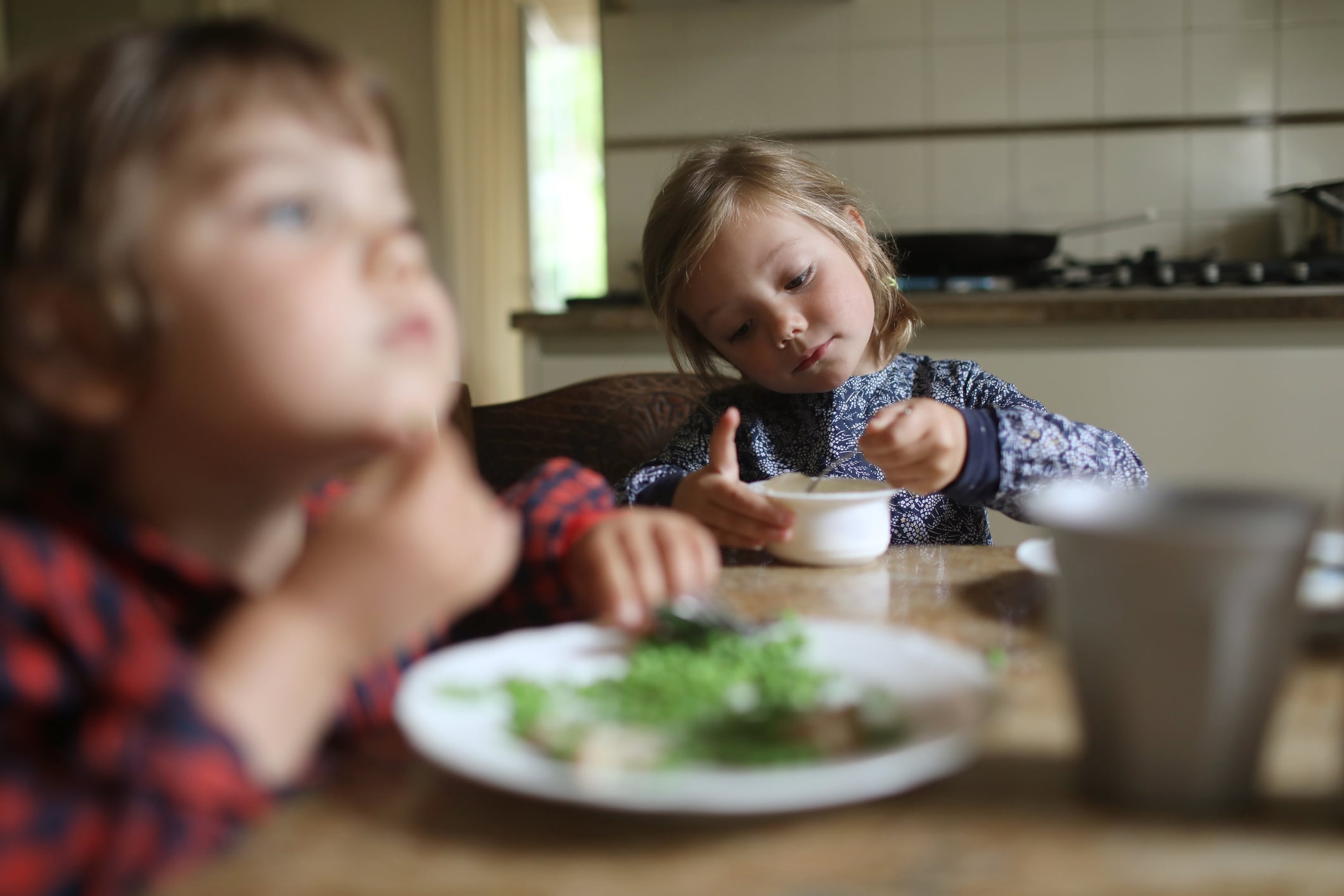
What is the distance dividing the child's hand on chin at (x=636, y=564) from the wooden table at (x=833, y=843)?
9.0 inches

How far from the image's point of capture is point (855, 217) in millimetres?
1620

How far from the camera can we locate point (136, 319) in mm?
517

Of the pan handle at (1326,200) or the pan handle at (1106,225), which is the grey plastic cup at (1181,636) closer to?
the pan handle at (1326,200)

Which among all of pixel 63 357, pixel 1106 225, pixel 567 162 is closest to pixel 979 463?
pixel 63 357

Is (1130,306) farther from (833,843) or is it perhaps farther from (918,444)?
(833,843)

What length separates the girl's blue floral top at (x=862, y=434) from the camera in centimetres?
114

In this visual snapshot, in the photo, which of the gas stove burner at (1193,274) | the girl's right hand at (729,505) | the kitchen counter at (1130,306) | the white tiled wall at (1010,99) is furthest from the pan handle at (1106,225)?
the girl's right hand at (729,505)

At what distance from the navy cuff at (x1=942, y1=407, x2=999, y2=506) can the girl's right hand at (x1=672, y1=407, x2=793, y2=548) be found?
22 cm

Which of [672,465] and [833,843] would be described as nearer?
[833,843]

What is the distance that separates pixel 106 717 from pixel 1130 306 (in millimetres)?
2101

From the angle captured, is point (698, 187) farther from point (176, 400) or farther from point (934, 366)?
point (176, 400)

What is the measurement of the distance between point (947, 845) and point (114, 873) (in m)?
0.29

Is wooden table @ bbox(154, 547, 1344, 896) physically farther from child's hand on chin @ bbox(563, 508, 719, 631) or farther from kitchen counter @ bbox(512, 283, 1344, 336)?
kitchen counter @ bbox(512, 283, 1344, 336)

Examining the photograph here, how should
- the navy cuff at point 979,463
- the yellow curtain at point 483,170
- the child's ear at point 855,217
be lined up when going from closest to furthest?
the navy cuff at point 979,463 < the child's ear at point 855,217 < the yellow curtain at point 483,170
